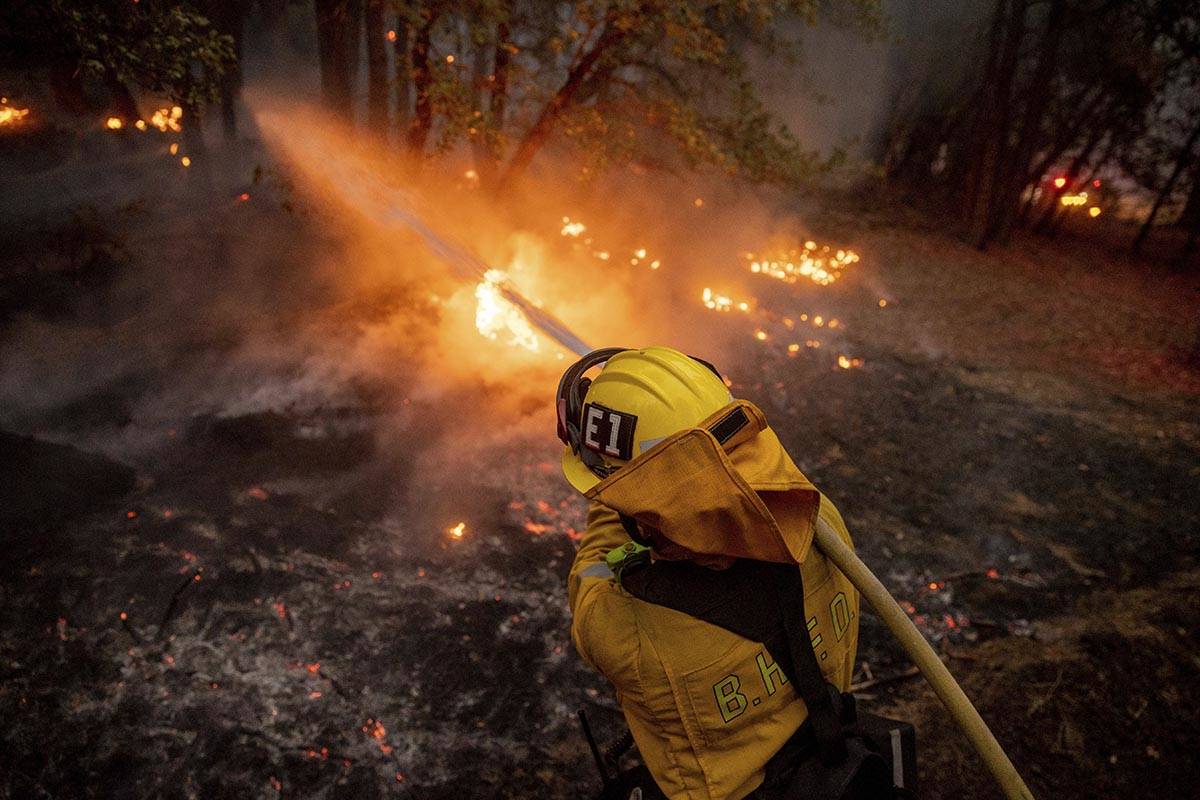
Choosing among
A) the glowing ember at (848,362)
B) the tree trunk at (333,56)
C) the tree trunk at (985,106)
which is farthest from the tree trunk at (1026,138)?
the tree trunk at (333,56)

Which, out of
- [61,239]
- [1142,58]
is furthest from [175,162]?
[1142,58]

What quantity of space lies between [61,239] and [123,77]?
15.2 ft

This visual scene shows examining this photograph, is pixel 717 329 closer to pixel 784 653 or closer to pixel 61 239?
pixel 784 653

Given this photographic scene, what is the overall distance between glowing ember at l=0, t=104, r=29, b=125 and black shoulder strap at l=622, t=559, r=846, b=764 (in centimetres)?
1474

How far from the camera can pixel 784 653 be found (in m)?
1.79

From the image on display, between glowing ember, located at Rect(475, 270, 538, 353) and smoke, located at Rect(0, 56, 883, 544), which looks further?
glowing ember, located at Rect(475, 270, 538, 353)

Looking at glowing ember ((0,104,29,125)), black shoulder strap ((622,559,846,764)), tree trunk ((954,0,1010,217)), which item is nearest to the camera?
black shoulder strap ((622,559,846,764))

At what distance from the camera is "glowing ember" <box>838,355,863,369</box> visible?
9656 millimetres

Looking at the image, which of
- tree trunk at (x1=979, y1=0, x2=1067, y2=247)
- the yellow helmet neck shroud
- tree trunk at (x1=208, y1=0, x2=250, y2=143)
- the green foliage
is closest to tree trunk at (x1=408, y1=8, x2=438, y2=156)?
the green foliage

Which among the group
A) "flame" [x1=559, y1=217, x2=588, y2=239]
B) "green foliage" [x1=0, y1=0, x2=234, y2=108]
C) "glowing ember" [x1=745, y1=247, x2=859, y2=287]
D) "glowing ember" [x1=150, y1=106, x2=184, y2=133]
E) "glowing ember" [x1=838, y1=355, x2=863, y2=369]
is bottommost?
"glowing ember" [x1=838, y1=355, x2=863, y2=369]

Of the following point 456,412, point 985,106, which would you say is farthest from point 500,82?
point 985,106

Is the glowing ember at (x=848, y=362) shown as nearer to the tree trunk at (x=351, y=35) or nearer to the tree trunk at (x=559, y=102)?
the tree trunk at (x=559, y=102)

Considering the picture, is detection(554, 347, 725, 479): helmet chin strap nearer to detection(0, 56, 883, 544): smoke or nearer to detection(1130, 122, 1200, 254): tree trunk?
detection(0, 56, 883, 544): smoke

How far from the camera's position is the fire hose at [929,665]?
6.18ft
